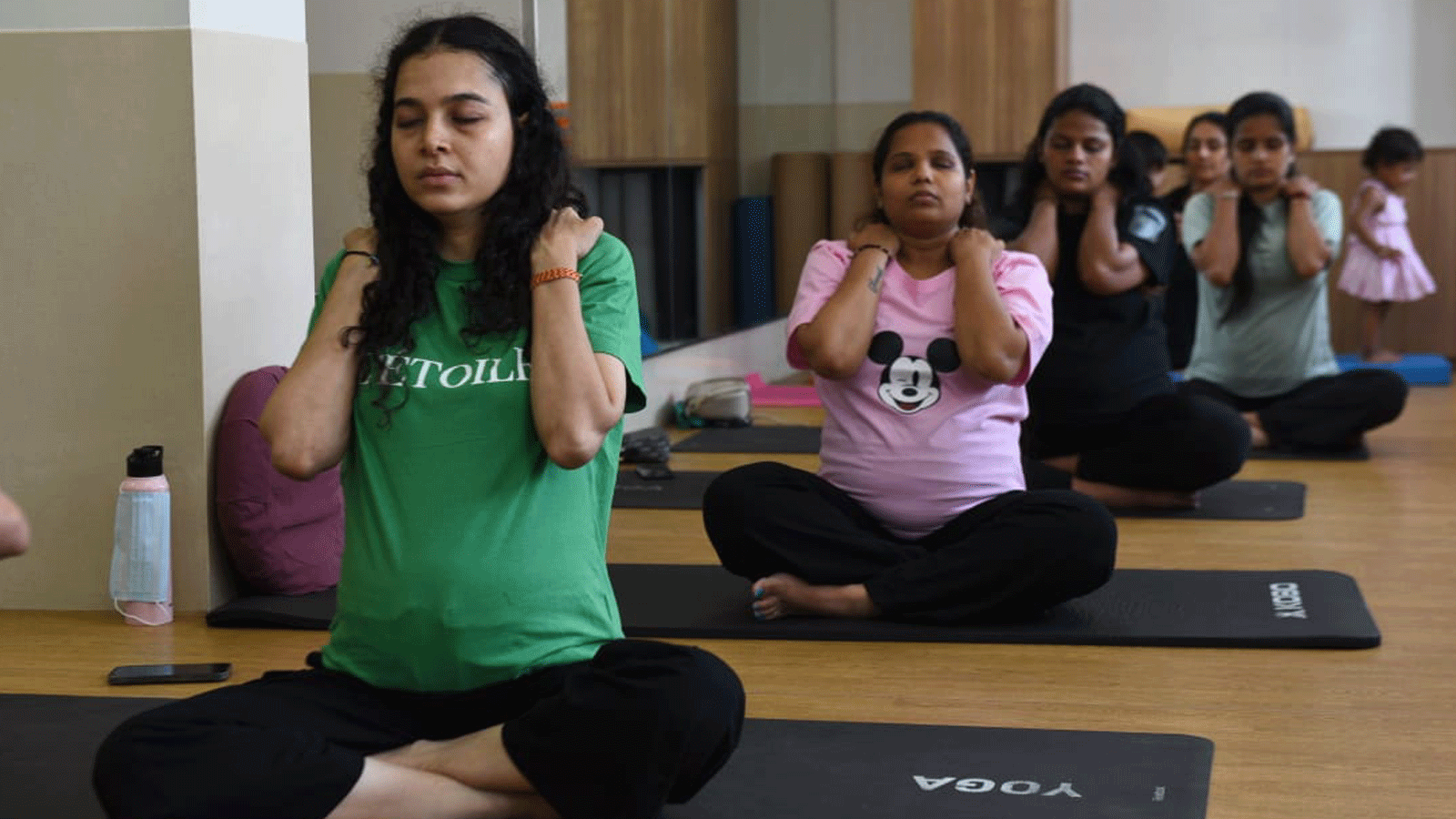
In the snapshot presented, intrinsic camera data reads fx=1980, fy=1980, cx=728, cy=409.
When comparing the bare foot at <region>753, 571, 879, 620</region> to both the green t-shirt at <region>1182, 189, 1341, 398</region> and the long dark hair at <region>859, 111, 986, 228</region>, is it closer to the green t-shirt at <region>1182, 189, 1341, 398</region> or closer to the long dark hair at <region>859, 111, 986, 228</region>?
the long dark hair at <region>859, 111, 986, 228</region>

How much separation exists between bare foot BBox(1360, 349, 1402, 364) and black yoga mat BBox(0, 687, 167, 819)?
21.1 feet

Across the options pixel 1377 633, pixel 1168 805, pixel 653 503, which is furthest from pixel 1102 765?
pixel 653 503

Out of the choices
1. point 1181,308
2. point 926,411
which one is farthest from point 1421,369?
point 926,411

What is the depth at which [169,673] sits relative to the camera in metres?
3.11

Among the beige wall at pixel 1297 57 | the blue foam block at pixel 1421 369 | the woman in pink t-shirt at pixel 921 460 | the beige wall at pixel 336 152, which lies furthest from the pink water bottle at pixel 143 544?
the beige wall at pixel 1297 57

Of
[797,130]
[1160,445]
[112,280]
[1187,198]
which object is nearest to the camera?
[112,280]

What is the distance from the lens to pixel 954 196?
11.7 feet

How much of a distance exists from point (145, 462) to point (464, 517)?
1.45 meters

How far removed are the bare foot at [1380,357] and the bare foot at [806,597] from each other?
213 inches

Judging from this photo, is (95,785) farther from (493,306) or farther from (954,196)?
(954,196)

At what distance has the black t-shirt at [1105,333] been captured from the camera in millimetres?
4711

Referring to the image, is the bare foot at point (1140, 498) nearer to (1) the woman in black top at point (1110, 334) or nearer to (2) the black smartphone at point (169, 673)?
(1) the woman in black top at point (1110, 334)

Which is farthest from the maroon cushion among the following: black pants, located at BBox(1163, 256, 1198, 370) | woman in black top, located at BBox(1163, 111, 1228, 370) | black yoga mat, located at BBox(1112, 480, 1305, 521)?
black pants, located at BBox(1163, 256, 1198, 370)

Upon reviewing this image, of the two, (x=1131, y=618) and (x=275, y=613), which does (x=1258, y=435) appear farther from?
(x=275, y=613)
